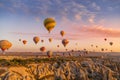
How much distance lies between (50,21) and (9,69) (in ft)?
47.1

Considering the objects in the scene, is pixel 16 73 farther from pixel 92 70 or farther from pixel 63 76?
pixel 92 70

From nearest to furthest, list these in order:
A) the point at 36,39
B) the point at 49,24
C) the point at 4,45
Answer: the point at 4,45 < the point at 49,24 < the point at 36,39

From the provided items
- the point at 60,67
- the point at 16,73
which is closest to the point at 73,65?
the point at 60,67

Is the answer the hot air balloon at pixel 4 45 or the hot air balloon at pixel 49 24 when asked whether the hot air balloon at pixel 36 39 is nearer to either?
the hot air balloon at pixel 49 24

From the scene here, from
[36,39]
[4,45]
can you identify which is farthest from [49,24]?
[36,39]

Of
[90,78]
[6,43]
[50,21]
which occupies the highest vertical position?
[50,21]

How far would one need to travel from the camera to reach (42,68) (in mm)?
54031

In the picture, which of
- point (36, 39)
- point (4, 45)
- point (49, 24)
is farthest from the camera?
point (36, 39)

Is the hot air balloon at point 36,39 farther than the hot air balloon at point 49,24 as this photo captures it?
Yes

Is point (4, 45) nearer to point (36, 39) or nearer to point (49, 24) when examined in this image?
point (49, 24)

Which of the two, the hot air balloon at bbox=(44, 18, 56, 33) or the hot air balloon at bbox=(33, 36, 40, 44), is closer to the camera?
the hot air balloon at bbox=(44, 18, 56, 33)

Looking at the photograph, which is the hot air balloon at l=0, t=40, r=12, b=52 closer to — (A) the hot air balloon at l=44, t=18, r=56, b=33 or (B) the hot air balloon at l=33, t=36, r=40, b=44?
(A) the hot air balloon at l=44, t=18, r=56, b=33

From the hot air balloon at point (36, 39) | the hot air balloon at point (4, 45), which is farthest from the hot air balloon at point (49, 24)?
the hot air balloon at point (36, 39)

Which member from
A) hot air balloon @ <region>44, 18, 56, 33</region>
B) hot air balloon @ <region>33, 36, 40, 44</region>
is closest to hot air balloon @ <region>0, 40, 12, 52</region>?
hot air balloon @ <region>44, 18, 56, 33</region>
